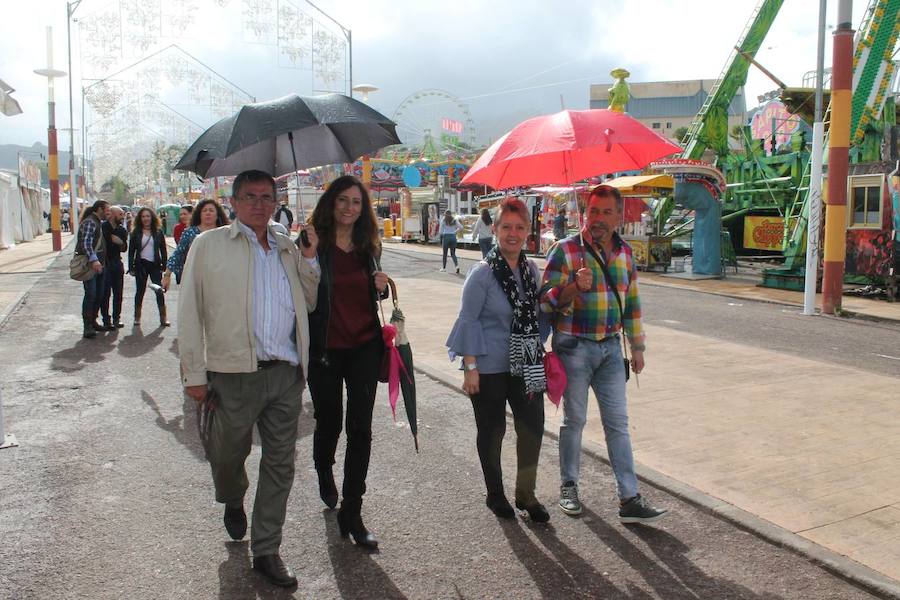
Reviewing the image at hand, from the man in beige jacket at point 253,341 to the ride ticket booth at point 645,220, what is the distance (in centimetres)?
1533

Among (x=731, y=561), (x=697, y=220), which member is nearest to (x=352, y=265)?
(x=731, y=561)

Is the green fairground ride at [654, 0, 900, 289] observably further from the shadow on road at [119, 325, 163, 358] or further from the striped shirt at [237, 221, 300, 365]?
the striped shirt at [237, 221, 300, 365]

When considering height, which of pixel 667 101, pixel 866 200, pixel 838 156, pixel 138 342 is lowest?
pixel 138 342

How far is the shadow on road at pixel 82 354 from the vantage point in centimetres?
802

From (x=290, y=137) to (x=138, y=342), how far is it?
5.93 metres

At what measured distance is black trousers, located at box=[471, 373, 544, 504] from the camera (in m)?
3.88

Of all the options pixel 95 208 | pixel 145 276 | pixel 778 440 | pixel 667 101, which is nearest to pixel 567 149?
pixel 778 440

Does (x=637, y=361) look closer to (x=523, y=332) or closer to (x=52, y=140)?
(x=523, y=332)

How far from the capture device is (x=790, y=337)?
10.0 m

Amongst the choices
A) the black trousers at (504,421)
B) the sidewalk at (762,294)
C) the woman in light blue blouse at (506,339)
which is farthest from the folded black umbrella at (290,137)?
the sidewalk at (762,294)

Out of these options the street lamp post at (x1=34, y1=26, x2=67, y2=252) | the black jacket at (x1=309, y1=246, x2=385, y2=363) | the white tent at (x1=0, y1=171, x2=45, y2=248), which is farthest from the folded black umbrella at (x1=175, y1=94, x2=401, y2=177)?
the white tent at (x1=0, y1=171, x2=45, y2=248)

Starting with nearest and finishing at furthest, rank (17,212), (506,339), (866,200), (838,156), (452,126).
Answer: (506,339) → (838,156) → (866,200) → (17,212) → (452,126)

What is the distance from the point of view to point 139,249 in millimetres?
10414

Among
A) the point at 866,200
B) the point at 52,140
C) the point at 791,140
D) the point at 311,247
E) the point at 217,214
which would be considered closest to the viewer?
the point at 311,247
